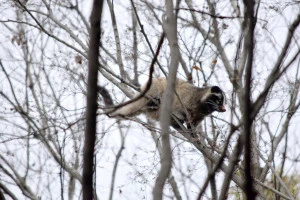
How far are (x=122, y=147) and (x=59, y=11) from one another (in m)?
3.69

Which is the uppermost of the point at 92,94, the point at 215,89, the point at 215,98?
the point at 215,89

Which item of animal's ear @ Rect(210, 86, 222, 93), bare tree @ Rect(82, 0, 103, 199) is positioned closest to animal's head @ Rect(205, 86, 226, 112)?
animal's ear @ Rect(210, 86, 222, 93)

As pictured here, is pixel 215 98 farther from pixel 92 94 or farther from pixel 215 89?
pixel 92 94

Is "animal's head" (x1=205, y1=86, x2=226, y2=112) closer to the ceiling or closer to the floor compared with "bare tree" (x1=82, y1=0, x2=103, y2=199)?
closer to the ceiling

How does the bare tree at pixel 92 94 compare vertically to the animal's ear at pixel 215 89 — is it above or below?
below

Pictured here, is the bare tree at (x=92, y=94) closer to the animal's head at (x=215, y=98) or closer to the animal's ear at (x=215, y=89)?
the animal's head at (x=215, y=98)

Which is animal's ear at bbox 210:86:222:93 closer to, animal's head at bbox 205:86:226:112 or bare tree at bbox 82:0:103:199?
animal's head at bbox 205:86:226:112

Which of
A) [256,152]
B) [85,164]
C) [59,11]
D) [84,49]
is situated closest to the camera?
[85,164]

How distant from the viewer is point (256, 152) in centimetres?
629

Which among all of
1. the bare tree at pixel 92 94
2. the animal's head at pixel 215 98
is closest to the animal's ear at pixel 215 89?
the animal's head at pixel 215 98

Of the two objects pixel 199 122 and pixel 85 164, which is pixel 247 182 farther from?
pixel 199 122

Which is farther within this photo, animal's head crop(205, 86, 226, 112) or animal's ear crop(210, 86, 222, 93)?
animal's ear crop(210, 86, 222, 93)

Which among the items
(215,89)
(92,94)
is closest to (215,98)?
(215,89)

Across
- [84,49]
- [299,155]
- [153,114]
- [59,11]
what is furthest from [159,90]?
[59,11]
